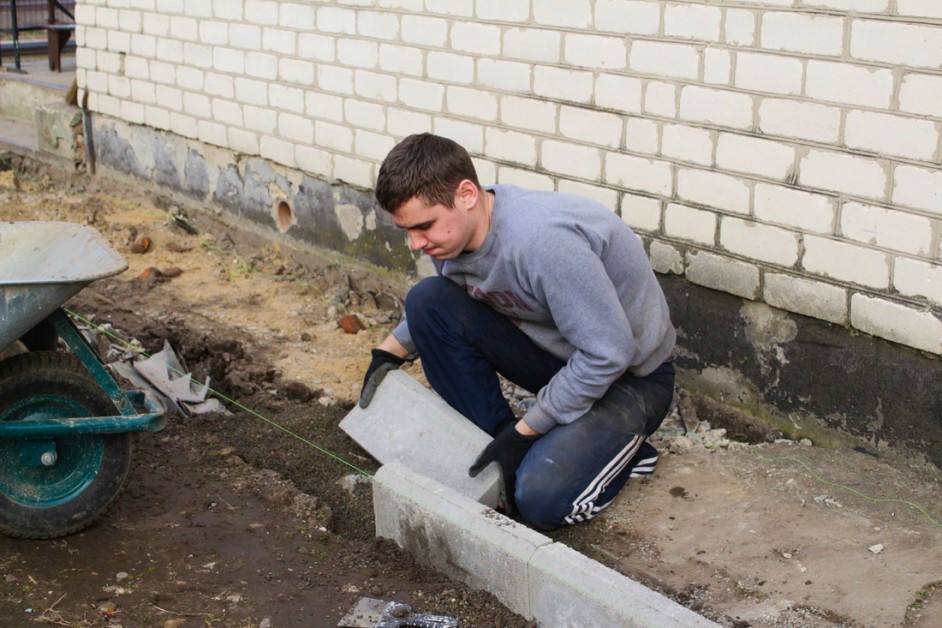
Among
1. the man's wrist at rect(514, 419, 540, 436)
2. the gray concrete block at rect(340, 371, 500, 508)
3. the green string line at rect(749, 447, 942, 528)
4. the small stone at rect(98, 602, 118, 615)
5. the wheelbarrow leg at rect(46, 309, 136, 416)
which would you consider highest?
the wheelbarrow leg at rect(46, 309, 136, 416)

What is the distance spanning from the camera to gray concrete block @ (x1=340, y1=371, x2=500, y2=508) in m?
4.07

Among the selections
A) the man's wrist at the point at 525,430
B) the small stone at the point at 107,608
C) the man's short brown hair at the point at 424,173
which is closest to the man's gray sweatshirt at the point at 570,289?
the man's wrist at the point at 525,430

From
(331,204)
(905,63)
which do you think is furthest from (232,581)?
(331,204)

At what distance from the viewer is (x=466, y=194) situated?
12.1 ft

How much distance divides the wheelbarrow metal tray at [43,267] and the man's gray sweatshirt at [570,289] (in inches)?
50.3

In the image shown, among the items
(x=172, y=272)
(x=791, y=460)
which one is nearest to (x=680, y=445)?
(x=791, y=460)

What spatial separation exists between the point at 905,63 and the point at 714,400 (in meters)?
1.75

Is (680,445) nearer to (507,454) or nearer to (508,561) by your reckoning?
(507,454)

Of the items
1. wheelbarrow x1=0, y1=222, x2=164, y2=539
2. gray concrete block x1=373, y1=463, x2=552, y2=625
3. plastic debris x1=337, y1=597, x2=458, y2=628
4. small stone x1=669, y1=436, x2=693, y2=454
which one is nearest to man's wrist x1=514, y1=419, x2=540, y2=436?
gray concrete block x1=373, y1=463, x2=552, y2=625

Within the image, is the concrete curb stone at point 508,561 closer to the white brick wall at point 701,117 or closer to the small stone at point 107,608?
the small stone at point 107,608

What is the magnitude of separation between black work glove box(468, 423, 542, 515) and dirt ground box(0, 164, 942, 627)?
0.29 meters

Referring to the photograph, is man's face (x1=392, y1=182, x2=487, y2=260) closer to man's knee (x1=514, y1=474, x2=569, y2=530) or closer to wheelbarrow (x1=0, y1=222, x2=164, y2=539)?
man's knee (x1=514, y1=474, x2=569, y2=530)

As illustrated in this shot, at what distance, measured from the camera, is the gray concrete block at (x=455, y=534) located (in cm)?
342

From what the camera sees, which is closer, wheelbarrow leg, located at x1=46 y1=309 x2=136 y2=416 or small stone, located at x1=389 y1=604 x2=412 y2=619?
small stone, located at x1=389 y1=604 x2=412 y2=619
